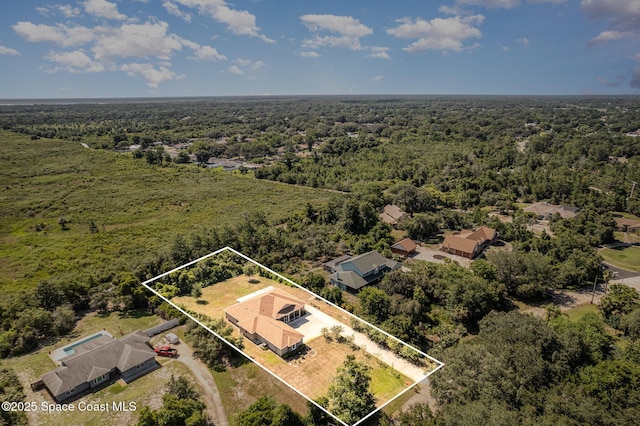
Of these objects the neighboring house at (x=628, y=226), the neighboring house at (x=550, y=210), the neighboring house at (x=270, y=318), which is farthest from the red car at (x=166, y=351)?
the neighboring house at (x=628, y=226)

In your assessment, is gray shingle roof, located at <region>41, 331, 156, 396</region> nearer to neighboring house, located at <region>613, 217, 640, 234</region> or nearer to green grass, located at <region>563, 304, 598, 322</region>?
green grass, located at <region>563, 304, 598, 322</region>

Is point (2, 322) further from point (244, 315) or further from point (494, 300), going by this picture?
point (494, 300)

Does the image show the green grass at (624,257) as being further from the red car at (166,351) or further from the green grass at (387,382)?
the red car at (166,351)

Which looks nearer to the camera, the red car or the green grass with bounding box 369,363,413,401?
the green grass with bounding box 369,363,413,401

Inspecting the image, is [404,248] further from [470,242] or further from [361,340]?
[361,340]

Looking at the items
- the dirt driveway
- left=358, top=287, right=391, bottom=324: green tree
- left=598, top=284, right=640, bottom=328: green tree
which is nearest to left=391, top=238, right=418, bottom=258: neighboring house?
left=358, top=287, right=391, bottom=324: green tree

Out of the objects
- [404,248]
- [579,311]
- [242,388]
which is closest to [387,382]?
[242,388]
